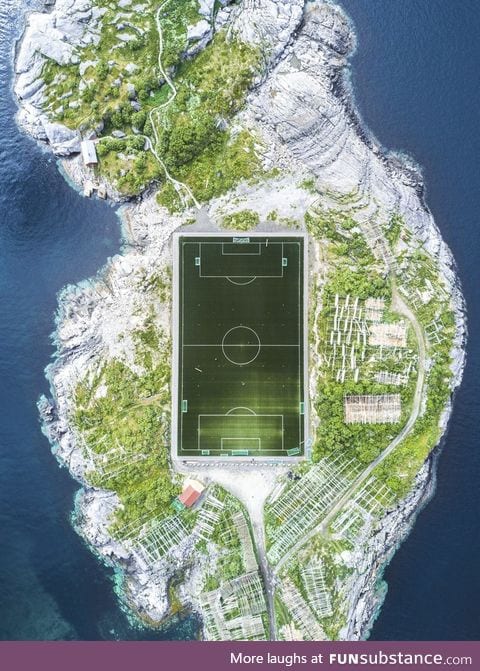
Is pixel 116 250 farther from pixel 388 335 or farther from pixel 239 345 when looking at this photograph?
pixel 388 335

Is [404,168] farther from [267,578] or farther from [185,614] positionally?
[185,614]

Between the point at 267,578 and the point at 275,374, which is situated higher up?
the point at 275,374

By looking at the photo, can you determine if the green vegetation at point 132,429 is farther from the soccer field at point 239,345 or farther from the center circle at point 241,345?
the center circle at point 241,345

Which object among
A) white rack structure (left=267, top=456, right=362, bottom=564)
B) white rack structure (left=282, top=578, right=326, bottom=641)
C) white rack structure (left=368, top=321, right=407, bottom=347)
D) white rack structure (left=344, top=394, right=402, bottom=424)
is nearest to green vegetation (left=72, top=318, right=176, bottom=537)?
white rack structure (left=267, top=456, right=362, bottom=564)

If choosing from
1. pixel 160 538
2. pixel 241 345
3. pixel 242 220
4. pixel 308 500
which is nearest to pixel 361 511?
pixel 308 500

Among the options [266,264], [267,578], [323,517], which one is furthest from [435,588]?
[266,264]

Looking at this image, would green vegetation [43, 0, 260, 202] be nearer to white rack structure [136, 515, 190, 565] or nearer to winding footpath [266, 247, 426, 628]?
winding footpath [266, 247, 426, 628]
